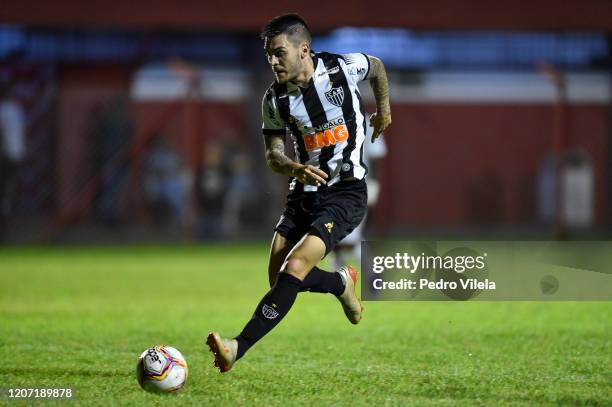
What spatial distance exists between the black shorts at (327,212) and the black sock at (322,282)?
231 mm

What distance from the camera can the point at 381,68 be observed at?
631 cm

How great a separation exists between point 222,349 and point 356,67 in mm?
1993

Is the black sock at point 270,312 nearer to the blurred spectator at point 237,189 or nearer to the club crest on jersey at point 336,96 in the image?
the club crest on jersey at point 336,96

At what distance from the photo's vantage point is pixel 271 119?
594cm

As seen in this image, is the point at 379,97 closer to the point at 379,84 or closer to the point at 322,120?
the point at 379,84

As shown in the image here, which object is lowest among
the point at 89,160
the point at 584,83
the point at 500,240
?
the point at 500,240

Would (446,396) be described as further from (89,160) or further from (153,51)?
(153,51)

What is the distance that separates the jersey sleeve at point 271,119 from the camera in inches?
233

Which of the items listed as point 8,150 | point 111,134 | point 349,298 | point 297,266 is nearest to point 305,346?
point 349,298

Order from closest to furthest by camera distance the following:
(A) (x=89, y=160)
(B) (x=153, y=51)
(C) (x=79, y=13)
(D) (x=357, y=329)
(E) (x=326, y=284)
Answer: (E) (x=326, y=284), (D) (x=357, y=329), (C) (x=79, y=13), (A) (x=89, y=160), (B) (x=153, y=51)

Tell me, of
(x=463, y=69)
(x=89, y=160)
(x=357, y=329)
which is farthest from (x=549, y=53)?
(x=357, y=329)

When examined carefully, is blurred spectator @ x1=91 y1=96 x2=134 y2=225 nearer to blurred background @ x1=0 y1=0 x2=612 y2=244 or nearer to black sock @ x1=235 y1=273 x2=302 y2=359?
blurred background @ x1=0 y1=0 x2=612 y2=244

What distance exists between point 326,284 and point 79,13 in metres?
7.48

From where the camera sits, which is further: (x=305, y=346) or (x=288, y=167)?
(x=305, y=346)
